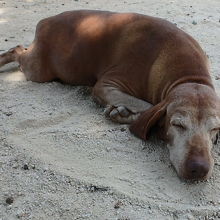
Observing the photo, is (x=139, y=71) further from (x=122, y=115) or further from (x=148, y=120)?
(x=148, y=120)

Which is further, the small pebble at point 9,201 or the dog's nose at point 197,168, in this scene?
the dog's nose at point 197,168

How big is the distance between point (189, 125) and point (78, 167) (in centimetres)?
95

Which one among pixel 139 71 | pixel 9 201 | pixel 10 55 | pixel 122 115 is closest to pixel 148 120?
pixel 122 115

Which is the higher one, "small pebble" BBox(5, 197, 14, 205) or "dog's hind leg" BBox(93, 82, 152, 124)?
"small pebble" BBox(5, 197, 14, 205)

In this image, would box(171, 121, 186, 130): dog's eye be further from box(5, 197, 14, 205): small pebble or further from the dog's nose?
box(5, 197, 14, 205): small pebble

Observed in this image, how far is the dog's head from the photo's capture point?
340 cm

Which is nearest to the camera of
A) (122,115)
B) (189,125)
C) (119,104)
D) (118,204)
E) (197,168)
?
(118,204)

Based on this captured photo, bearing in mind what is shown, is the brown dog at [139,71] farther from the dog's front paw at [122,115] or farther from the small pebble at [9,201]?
the small pebble at [9,201]

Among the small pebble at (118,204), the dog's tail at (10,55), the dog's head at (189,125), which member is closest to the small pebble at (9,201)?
the small pebble at (118,204)

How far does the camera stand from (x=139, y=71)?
14.8 ft

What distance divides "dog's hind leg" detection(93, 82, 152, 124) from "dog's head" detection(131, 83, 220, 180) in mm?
409

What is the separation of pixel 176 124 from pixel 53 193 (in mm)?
1115

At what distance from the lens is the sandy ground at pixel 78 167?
3203 millimetres

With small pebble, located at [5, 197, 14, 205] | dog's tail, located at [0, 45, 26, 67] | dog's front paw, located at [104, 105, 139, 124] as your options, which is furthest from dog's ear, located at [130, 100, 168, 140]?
dog's tail, located at [0, 45, 26, 67]
